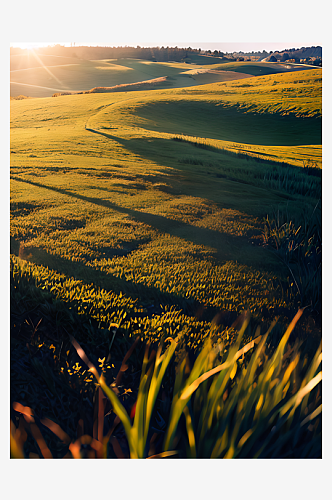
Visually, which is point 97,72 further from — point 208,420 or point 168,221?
point 208,420

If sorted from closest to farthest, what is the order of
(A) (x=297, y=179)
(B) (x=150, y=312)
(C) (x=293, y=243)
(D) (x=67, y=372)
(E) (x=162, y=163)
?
1. (D) (x=67, y=372)
2. (B) (x=150, y=312)
3. (C) (x=293, y=243)
4. (A) (x=297, y=179)
5. (E) (x=162, y=163)

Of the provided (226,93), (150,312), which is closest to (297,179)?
(150,312)

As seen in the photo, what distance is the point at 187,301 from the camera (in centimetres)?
181

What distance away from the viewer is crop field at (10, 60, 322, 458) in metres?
1.79

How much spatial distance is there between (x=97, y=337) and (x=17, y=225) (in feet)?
4.45

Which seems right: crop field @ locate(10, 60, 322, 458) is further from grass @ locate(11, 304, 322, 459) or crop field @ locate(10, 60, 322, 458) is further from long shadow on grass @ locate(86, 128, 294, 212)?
grass @ locate(11, 304, 322, 459)

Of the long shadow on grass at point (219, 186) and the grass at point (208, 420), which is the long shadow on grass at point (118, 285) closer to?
the grass at point (208, 420)

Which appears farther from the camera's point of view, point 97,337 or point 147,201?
point 147,201

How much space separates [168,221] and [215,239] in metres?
0.48

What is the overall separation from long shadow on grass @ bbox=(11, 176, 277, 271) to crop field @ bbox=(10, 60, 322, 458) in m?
0.01

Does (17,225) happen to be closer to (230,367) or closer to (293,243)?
(230,367)

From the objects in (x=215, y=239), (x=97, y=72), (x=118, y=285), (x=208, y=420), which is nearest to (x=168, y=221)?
(x=215, y=239)

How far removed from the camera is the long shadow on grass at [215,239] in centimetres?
219

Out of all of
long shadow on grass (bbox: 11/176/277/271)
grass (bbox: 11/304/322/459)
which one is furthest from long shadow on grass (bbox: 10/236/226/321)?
long shadow on grass (bbox: 11/176/277/271)
